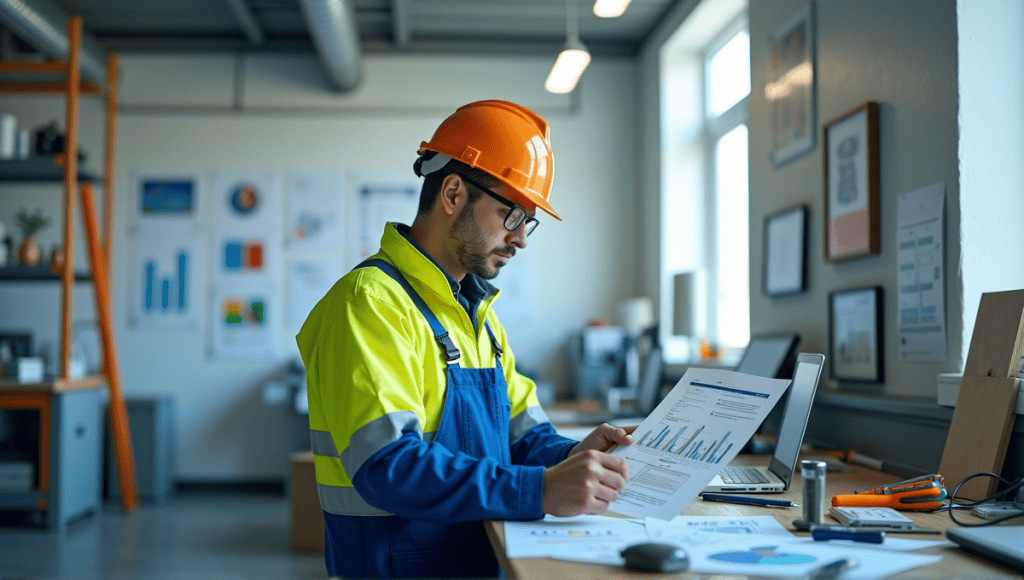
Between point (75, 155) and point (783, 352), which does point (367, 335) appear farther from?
point (75, 155)

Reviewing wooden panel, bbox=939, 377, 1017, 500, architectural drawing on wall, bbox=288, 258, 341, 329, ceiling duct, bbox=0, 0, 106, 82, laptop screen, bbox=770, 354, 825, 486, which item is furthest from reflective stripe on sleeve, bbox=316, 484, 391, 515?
architectural drawing on wall, bbox=288, 258, 341, 329

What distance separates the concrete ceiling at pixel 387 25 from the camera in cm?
485

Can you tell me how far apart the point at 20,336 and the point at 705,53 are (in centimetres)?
492

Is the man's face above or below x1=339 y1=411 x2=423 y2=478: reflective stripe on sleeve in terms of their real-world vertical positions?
above

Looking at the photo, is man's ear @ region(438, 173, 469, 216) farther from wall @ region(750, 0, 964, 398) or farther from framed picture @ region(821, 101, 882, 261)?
framed picture @ region(821, 101, 882, 261)

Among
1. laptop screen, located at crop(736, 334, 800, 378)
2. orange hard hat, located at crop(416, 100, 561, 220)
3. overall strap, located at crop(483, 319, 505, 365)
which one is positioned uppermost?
orange hard hat, located at crop(416, 100, 561, 220)

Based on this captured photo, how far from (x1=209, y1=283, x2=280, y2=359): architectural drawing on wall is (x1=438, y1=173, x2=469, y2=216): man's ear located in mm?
→ 4322

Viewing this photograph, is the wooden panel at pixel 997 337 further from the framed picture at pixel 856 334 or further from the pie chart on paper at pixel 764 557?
the pie chart on paper at pixel 764 557

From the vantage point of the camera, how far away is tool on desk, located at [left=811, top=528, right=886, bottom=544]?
105cm

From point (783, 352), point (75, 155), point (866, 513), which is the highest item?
point (75, 155)

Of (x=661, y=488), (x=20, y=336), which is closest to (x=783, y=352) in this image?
(x=661, y=488)

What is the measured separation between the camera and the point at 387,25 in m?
5.19

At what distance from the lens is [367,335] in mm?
1170

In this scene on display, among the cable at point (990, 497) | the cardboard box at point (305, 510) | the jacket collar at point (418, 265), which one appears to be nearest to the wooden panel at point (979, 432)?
→ the cable at point (990, 497)
